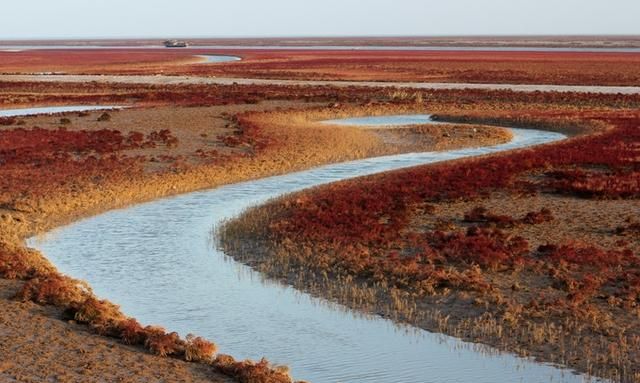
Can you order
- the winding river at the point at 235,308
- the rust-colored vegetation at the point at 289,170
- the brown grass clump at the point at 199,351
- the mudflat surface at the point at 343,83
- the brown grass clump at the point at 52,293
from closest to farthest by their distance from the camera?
the brown grass clump at the point at 199,351
the winding river at the point at 235,308
the brown grass clump at the point at 52,293
the rust-colored vegetation at the point at 289,170
the mudflat surface at the point at 343,83

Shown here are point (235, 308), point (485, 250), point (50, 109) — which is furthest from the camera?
point (50, 109)

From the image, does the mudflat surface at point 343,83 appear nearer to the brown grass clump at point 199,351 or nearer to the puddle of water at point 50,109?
the puddle of water at point 50,109

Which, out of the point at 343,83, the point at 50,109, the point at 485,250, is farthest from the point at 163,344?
the point at 343,83

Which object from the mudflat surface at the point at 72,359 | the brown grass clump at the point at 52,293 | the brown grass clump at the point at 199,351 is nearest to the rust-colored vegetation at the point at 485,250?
the brown grass clump at the point at 199,351

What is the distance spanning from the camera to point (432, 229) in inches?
871

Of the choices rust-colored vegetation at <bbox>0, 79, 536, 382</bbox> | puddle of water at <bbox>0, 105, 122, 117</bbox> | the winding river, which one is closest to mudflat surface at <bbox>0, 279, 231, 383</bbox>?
rust-colored vegetation at <bbox>0, 79, 536, 382</bbox>

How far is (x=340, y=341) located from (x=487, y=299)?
328cm

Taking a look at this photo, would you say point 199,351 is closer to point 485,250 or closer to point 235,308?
point 235,308

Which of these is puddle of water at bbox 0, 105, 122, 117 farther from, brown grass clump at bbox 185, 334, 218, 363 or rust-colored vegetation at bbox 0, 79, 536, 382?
brown grass clump at bbox 185, 334, 218, 363

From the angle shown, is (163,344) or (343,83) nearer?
(163,344)

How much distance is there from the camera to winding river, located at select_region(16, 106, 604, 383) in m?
13.1

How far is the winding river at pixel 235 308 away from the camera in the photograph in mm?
13125

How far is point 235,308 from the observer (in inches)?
648

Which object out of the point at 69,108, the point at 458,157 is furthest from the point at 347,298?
the point at 69,108
